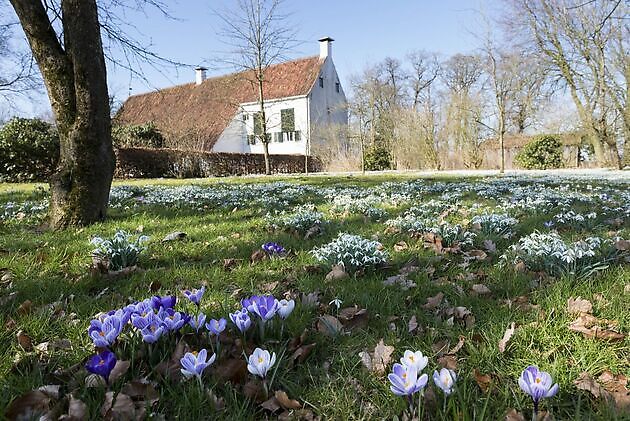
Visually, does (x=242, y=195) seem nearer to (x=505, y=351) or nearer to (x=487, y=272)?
(x=487, y=272)

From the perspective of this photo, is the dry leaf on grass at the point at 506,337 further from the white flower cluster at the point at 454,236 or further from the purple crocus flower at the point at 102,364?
the white flower cluster at the point at 454,236

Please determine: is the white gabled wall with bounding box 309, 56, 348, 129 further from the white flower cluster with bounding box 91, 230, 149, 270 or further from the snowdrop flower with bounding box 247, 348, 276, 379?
the snowdrop flower with bounding box 247, 348, 276, 379

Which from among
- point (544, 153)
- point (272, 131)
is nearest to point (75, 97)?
point (544, 153)

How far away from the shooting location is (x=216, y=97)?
126 feet

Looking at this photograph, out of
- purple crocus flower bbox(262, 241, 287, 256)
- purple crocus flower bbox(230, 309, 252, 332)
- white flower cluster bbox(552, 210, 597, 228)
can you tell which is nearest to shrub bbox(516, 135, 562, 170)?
white flower cluster bbox(552, 210, 597, 228)

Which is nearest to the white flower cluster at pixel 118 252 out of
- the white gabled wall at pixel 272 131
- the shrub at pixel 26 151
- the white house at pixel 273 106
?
the shrub at pixel 26 151

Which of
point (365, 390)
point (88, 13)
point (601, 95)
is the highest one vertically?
point (601, 95)

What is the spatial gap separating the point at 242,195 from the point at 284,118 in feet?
100.0

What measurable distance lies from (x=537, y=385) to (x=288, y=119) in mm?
37205

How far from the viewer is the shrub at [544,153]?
27141 mm

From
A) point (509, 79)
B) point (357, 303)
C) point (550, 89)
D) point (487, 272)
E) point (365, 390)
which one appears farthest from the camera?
point (550, 89)

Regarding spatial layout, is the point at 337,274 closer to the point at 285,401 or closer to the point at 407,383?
the point at 285,401

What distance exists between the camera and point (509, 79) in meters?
20.4

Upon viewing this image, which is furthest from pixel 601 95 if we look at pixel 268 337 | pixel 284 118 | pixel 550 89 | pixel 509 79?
pixel 268 337
